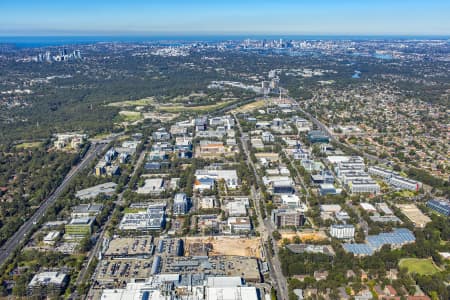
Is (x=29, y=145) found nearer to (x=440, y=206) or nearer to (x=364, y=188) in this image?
(x=364, y=188)

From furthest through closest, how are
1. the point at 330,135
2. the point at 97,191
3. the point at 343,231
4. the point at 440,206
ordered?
the point at 330,135 < the point at 97,191 < the point at 440,206 < the point at 343,231

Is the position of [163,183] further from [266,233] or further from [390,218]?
[390,218]

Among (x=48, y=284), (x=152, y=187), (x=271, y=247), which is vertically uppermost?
(x=152, y=187)

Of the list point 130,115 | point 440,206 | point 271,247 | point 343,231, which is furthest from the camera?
point 130,115

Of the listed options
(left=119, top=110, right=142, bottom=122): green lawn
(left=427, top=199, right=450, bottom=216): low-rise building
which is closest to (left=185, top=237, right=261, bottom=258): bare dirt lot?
(left=427, top=199, right=450, bottom=216): low-rise building

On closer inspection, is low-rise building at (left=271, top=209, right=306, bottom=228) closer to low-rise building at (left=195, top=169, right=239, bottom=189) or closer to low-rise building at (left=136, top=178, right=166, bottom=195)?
low-rise building at (left=195, top=169, right=239, bottom=189)

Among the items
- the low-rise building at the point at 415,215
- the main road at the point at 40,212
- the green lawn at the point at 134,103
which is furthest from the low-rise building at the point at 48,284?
the green lawn at the point at 134,103

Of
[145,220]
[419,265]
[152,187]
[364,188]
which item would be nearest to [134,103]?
[152,187]
